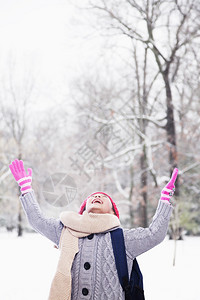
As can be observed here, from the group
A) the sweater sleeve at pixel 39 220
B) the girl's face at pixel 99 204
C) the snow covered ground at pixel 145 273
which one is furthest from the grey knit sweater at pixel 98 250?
the snow covered ground at pixel 145 273

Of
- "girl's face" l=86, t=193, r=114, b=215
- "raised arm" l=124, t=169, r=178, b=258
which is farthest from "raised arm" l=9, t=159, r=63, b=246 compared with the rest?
"raised arm" l=124, t=169, r=178, b=258

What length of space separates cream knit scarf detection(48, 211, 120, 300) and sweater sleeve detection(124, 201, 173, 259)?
0.13 meters

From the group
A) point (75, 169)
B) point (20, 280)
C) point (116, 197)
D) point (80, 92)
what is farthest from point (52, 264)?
point (80, 92)

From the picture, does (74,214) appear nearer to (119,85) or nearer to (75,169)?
(75,169)

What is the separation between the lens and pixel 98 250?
1.76 metres

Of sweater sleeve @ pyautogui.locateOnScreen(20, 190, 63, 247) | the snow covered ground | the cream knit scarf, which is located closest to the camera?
the cream knit scarf

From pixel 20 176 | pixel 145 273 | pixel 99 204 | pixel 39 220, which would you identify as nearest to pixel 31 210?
pixel 39 220

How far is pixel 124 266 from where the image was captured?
5.63 feet

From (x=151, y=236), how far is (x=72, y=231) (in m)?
0.44

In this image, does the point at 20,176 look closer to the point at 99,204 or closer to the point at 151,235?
the point at 99,204

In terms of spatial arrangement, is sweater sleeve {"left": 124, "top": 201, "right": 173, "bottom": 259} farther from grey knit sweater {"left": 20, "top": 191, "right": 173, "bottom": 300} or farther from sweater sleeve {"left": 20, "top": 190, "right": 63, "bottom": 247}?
sweater sleeve {"left": 20, "top": 190, "right": 63, "bottom": 247}

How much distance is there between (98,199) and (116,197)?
40.7ft

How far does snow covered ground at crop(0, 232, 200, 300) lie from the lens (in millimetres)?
4523

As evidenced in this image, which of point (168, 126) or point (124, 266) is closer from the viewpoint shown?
point (124, 266)
